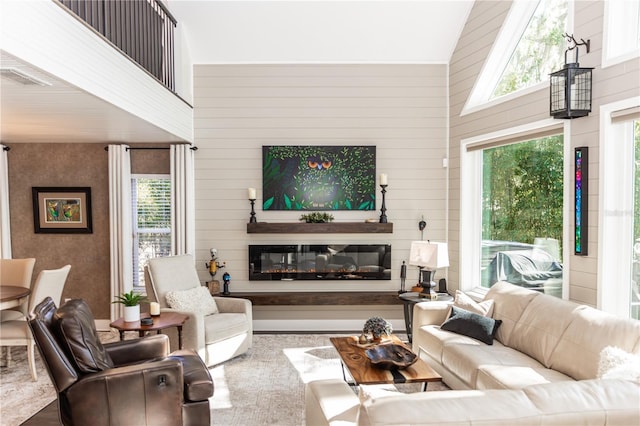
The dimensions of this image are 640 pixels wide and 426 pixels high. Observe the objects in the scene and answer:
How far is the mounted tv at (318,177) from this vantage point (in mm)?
5898

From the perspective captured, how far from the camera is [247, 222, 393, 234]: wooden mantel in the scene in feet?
19.0

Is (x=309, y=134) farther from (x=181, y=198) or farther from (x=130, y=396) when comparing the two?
(x=130, y=396)

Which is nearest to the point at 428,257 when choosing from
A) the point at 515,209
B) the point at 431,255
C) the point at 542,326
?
the point at 431,255

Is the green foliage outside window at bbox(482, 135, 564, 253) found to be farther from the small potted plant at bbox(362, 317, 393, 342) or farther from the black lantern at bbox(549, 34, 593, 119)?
the small potted plant at bbox(362, 317, 393, 342)

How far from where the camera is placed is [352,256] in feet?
19.6

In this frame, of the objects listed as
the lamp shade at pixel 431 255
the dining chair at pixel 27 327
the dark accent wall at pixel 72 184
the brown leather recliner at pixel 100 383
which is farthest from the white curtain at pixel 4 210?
the lamp shade at pixel 431 255

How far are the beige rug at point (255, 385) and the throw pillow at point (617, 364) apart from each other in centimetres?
148

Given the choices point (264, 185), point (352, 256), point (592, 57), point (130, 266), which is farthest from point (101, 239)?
point (592, 57)

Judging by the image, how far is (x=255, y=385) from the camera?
13.4ft

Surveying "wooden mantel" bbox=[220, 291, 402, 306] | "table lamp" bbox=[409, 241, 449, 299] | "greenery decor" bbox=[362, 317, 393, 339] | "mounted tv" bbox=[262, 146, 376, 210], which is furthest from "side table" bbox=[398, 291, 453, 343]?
"mounted tv" bbox=[262, 146, 376, 210]

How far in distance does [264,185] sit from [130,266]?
1889 millimetres

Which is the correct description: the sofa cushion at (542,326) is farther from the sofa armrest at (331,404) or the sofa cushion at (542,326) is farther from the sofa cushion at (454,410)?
the sofa cushion at (454,410)

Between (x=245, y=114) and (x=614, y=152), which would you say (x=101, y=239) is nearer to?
(x=245, y=114)

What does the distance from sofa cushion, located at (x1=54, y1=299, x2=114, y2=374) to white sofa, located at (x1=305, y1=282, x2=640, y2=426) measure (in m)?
1.33
